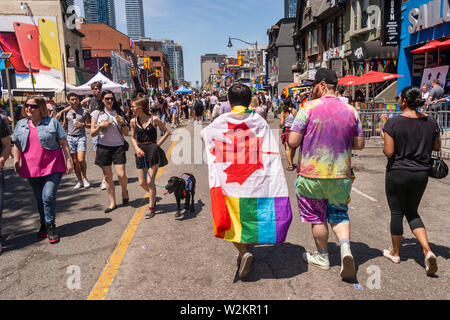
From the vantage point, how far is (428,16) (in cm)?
1455

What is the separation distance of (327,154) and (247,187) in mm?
827

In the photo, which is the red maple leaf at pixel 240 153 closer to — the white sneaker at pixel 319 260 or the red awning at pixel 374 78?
the white sneaker at pixel 319 260

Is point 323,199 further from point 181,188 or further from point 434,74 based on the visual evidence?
point 434,74

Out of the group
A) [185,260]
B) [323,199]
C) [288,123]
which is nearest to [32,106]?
[185,260]

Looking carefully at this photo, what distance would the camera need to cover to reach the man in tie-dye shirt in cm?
331

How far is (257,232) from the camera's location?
11.0 feet

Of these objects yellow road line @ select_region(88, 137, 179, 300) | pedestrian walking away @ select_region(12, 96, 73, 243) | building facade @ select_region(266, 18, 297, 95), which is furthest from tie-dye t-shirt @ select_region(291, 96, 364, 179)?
building facade @ select_region(266, 18, 297, 95)

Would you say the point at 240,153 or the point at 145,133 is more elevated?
the point at 145,133

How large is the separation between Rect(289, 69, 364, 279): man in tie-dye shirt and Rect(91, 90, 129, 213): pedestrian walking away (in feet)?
11.6

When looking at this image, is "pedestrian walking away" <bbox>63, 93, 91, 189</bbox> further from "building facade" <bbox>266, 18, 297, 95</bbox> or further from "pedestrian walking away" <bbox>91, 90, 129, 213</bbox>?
"building facade" <bbox>266, 18, 297, 95</bbox>

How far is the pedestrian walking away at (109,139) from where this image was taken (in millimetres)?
5836
